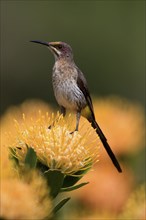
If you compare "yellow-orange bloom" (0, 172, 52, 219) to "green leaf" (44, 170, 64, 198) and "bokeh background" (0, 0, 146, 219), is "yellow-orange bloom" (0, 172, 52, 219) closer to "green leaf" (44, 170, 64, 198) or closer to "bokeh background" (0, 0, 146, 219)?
"green leaf" (44, 170, 64, 198)

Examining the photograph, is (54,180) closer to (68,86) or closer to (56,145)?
(56,145)

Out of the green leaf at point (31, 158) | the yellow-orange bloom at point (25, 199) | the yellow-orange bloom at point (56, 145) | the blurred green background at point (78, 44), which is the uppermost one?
the yellow-orange bloom at point (25, 199)

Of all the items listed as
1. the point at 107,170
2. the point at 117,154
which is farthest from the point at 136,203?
the point at 117,154

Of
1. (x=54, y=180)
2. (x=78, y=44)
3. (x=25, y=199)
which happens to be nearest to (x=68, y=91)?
(x=54, y=180)

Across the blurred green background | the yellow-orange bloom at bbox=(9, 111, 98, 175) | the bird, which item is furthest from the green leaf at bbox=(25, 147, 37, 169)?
the blurred green background

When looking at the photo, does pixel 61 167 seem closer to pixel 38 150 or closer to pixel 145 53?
pixel 38 150

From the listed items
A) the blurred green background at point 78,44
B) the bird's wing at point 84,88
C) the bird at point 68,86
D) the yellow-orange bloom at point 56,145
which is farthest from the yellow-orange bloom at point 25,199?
the blurred green background at point 78,44

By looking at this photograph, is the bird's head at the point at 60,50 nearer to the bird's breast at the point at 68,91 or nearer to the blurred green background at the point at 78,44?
the bird's breast at the point at 68,91
